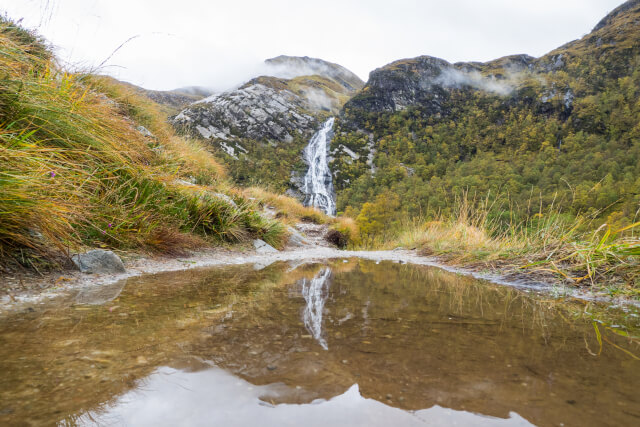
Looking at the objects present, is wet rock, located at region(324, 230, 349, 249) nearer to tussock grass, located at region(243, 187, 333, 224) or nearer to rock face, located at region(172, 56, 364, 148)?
tussock grass, located at region(243, 187, 333, 224)

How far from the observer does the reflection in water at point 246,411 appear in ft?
1.86

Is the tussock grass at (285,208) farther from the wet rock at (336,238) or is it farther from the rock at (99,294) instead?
the rock at (99,294)

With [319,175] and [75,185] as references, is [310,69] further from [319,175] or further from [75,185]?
[75,185]

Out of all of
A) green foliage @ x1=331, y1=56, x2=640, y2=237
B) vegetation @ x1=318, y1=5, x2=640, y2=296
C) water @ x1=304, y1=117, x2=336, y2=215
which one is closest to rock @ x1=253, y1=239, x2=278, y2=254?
vegetation @ x1=318, y1=5, x2=640, y2=296

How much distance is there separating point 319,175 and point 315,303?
49288 millimetres

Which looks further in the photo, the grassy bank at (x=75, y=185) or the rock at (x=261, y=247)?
the rock at (x=261, y=247)

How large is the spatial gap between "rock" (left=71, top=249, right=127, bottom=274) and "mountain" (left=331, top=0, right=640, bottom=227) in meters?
40.5

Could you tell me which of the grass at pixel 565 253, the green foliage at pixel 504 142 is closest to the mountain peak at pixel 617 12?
the green foliage at pixel 504 142

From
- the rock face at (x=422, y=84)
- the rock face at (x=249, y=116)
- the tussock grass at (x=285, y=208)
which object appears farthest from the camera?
the rock face at (x=422, y=84)

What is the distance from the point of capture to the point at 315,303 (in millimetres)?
1567

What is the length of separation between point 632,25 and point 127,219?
126 meters

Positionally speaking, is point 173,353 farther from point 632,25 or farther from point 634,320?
point 632,25

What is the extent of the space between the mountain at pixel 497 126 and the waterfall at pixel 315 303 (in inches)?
1570

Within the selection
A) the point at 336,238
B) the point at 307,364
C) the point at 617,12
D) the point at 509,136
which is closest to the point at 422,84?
the point at 509,136
